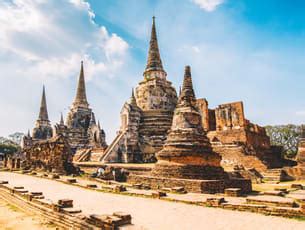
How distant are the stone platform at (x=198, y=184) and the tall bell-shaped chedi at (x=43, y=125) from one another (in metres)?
44.9

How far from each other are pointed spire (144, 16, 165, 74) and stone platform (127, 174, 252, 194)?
83.6 feet

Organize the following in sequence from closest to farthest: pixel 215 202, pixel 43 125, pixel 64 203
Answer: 1. pixel 64 203
2. pixel 215 202
3. pixel 43 125

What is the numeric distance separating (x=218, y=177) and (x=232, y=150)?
1319cm

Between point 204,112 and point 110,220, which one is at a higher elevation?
point 204,112

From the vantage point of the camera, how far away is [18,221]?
7.63 metres

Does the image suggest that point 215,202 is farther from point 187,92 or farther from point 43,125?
point 43,125

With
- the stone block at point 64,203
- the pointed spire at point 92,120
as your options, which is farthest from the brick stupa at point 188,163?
the pointed spire at point 92,120

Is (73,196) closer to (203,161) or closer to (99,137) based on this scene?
(203,161)

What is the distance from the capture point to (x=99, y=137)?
41969mm

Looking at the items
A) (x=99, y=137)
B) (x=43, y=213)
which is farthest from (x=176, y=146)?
(x=99, y=137)

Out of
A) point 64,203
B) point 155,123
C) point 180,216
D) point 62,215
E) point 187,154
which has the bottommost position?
point 180,216

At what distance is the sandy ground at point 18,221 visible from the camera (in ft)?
23.0

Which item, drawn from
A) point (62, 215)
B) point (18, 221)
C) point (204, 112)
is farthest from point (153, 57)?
point (62, 215)

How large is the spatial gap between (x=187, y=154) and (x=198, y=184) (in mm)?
2403
